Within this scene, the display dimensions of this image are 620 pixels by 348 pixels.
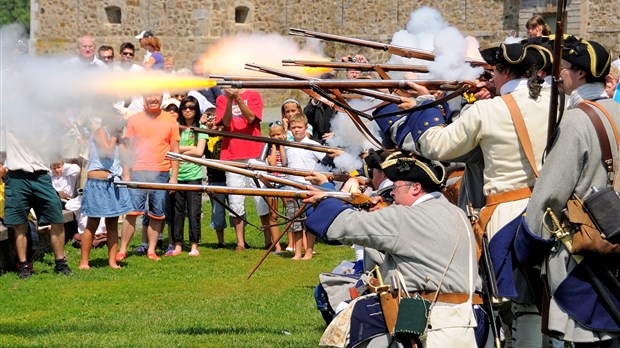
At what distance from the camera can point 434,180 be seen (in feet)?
20.4

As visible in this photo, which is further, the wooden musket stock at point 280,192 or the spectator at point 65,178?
the spectator at point 65,178

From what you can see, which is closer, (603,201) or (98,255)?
(603,201)

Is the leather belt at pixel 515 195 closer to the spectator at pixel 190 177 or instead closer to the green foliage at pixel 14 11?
the spectator at pixel 190 177

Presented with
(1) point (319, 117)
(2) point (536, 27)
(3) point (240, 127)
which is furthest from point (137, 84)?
(1) point (319, 117)

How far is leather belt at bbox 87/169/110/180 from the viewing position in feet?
42.9

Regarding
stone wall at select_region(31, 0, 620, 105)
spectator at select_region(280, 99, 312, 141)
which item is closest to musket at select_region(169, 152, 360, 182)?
spectator at select_region(280, 99, 312, 141)

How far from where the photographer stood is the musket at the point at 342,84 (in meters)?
7.16

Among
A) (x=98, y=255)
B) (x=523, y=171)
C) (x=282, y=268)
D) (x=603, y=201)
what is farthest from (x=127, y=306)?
(x=603, y=201)

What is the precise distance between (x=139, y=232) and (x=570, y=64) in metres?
10.7

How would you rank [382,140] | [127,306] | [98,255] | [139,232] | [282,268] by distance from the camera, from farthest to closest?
[139,232]
[98,255]
[282,268]
[127,306]
[382,140]

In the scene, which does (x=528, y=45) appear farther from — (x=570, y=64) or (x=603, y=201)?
(x=603, y=201)

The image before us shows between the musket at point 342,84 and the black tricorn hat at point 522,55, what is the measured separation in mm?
477

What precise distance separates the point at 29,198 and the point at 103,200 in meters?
0.93

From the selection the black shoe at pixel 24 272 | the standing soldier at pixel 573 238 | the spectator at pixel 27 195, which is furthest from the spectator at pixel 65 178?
the standing soldier at pixel 573 238
